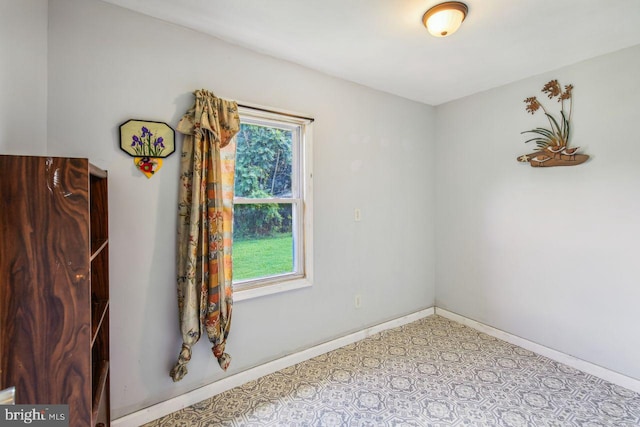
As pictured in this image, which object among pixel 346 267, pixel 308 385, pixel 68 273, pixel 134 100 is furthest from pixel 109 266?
pixel 346 267

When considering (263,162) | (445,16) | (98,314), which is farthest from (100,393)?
(445,16)

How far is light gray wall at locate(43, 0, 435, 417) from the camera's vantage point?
1632mm

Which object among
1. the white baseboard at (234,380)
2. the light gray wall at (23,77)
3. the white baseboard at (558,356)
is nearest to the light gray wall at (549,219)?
the white baseboard at (558,356)

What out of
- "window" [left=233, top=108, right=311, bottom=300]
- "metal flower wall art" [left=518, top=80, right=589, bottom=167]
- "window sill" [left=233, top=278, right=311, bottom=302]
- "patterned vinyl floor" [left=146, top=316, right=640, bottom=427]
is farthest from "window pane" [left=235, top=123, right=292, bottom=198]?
Result: "metal flower wall art" [left=518, top=80, right=589, bottom=167]

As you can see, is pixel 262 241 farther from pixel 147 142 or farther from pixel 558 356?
pixel 558 356

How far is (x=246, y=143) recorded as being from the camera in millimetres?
2236

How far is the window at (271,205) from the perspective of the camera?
2.22 meters

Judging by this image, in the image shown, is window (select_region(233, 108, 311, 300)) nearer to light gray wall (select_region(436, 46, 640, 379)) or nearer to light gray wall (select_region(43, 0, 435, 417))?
light gray wall (select_region(43, 0, 435, 417))

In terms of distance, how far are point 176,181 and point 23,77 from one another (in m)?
0.81

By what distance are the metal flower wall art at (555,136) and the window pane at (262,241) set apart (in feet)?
7.31

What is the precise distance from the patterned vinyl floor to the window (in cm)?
71

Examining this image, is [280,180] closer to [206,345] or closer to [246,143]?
[246,143]

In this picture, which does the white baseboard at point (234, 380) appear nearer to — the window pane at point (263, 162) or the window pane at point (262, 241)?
the window pane at point (262, 241)

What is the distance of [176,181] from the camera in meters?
1.87
